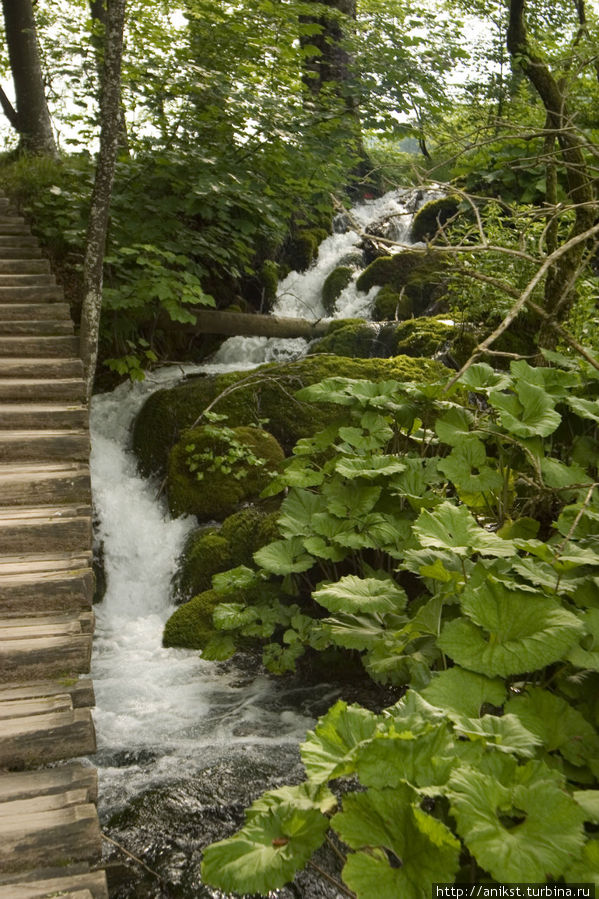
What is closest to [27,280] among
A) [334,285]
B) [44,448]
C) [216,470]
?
[216,470]

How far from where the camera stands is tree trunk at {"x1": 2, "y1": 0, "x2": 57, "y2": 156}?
988cm

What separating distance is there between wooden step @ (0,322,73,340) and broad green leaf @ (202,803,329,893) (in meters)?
4.73

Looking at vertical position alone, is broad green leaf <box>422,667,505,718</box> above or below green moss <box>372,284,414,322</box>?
below

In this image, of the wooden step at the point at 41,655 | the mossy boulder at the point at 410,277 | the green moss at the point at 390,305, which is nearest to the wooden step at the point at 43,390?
the wooden step at the point at 41,655

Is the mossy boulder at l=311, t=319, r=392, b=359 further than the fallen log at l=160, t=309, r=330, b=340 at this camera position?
No

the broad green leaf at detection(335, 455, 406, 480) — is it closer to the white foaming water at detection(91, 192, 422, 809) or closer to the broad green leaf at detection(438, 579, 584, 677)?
the white foaming water at detection(91, 192, 422, 809)

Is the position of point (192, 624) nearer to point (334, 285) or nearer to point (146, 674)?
point (146, 674)

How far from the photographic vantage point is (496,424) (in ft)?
12.8

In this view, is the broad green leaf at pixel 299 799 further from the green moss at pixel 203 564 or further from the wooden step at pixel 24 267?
the wooden step at pixel 24 267

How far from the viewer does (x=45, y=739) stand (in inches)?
102

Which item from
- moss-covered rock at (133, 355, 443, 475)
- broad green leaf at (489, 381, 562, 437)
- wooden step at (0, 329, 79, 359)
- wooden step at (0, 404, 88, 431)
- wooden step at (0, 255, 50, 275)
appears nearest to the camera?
broad green leaf at (489, 381, 562, 437)

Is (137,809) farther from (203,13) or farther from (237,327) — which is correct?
(203,13)

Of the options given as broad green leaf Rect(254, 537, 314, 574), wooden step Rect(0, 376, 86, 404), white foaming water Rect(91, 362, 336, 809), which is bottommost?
white foaming water Rect(91, 362, 336, 809)

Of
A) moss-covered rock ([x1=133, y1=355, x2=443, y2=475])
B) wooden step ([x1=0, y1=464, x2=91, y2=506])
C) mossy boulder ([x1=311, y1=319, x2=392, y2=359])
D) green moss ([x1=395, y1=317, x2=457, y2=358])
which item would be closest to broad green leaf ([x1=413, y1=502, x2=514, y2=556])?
wooden step ([x1=0, y1=464, x2=91, y2=506])
